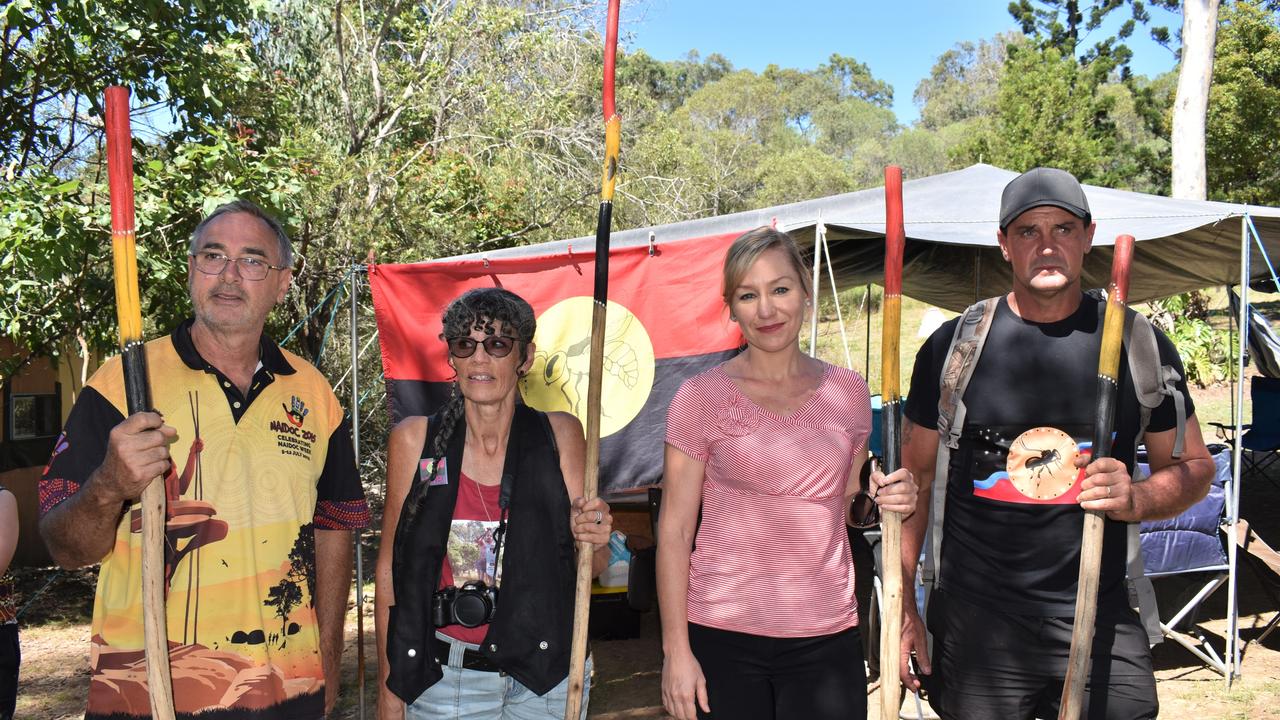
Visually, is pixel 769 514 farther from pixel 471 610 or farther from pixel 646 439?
pixel 646 439

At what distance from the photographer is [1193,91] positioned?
42.2 feet

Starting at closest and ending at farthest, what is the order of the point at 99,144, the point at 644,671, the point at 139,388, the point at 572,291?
the point at 139,388
the point at 572,291
the point at 644,671
the point at 99,144

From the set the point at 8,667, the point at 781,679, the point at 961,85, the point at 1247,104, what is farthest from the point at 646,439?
the point at 961,85

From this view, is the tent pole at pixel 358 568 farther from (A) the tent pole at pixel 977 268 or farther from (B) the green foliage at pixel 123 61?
(A) the tent pole at pixel 977 268

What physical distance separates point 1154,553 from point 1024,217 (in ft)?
11.0

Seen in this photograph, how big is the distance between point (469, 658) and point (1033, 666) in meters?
1.30

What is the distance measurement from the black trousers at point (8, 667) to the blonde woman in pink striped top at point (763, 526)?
141 cm

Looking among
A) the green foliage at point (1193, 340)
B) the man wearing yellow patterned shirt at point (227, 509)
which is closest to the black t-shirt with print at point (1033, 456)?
the man wearing yellow patterned shirt at point (227, 509)

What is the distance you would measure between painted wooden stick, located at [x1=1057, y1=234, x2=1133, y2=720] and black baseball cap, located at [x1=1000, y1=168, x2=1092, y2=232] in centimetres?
26

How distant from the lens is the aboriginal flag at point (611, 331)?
5023 mm

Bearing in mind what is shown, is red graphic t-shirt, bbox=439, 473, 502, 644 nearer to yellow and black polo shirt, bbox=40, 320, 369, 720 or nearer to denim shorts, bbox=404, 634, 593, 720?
denim shorts, bbox=404, 634, 593, 720

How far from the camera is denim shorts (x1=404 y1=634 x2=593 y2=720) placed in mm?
2189

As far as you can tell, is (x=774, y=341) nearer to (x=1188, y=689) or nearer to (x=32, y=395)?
(x=1188, y=689)

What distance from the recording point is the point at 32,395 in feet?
29.3
